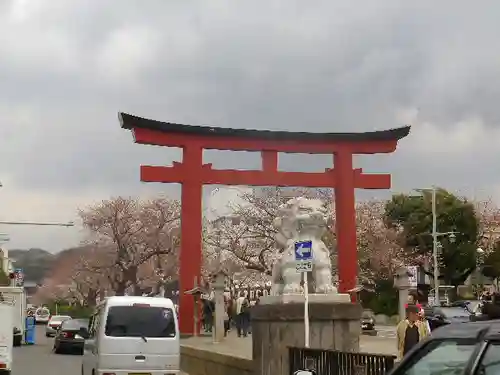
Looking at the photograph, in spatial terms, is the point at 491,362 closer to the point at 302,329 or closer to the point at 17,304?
the point at 302,329

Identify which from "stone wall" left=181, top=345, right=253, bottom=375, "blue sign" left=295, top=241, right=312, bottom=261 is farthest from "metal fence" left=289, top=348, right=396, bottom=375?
"stone wall" left=181, top=345, right=253, bottom=375

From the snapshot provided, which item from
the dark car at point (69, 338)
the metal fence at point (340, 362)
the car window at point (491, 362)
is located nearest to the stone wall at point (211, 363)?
the metal fence at point (340, 362)

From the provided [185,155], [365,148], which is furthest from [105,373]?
[365,148]

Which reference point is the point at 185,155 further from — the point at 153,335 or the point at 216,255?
the point at 216,255

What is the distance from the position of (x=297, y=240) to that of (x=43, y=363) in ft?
40.4

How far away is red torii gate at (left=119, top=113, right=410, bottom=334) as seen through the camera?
98.1 feet

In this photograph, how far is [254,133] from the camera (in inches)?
1224

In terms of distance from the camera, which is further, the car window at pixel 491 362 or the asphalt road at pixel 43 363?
the asphalt road at pixel 43 363

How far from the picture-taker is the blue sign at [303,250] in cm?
1280

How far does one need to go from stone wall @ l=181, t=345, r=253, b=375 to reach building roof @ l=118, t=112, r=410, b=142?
11.7m

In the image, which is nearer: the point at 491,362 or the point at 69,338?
the point at 491,362

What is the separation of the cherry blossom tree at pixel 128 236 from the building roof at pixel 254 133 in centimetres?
2642

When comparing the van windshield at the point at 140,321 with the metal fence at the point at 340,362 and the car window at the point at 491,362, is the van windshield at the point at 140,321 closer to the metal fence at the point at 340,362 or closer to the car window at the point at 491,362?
the metal fence at the point at 340,362

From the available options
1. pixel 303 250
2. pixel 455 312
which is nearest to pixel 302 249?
pixel 303 250
